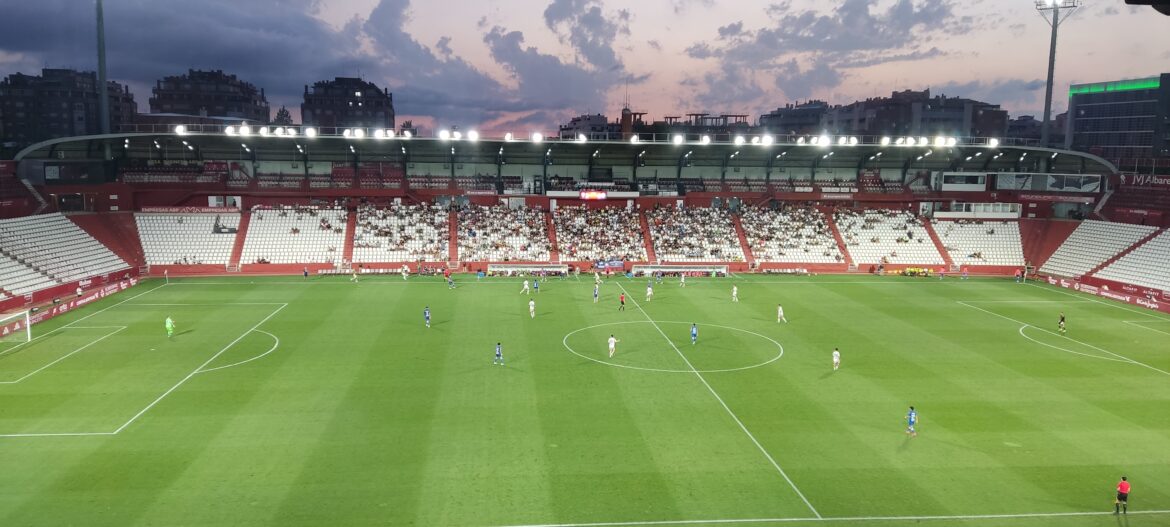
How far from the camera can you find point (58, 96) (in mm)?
116875

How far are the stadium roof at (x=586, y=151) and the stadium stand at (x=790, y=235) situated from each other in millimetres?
6285

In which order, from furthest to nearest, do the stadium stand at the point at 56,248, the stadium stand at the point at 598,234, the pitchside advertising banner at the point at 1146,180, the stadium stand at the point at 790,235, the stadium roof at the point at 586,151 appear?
1. the stadium stand at the point at 790,235
2. the stadium stand at the point at 598,234
3. the stadium roof at the point at 586,151
4. the pitchside advertising banner at the point at 1146,180
5. the stadium stand at the point at 56,248

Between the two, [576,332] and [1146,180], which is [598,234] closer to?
[576,332]

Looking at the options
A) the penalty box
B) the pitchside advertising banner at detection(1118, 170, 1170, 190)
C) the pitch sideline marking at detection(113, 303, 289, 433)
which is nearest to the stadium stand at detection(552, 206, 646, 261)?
the penalty box

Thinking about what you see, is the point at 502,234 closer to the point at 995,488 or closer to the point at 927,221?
the point at 927,221

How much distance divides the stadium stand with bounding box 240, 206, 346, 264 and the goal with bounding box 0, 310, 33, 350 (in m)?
21.5

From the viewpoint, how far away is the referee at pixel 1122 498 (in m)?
16.3

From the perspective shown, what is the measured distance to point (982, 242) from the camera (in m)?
63.8

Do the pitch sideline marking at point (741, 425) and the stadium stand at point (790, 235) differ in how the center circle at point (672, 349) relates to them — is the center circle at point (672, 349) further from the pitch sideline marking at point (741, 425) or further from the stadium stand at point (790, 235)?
the stadium stand at point (790, 235)

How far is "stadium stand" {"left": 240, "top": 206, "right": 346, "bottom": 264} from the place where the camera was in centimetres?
5628

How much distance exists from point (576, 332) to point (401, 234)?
1237 inches

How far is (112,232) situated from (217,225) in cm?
774

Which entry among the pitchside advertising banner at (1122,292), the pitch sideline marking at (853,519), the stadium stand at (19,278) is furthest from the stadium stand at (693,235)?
the stadium stand at (19,278)

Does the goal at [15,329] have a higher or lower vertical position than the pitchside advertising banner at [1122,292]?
lower
